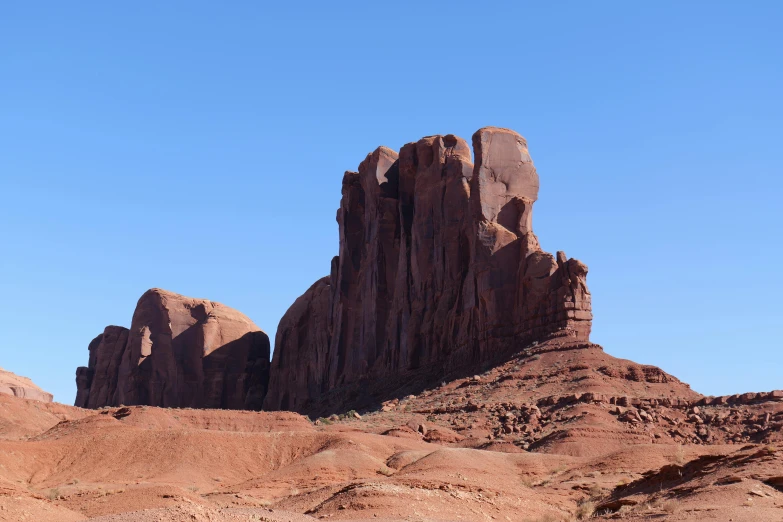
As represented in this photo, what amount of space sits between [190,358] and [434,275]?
33.9 metres

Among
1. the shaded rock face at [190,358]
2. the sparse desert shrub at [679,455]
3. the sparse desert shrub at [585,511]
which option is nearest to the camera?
the sparse desert shrub at [585,511]

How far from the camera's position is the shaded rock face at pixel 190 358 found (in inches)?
3927

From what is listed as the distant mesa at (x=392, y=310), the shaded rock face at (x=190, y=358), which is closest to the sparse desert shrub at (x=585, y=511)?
the distant mesa at (x=392, y=310)

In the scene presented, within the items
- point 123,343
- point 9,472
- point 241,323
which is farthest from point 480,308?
point 123,343

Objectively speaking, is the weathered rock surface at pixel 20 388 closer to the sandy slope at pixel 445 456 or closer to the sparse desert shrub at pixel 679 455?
the sandy slope at pixel 445 456

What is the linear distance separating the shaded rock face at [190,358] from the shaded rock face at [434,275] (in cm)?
482

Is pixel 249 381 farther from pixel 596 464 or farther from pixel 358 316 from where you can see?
pixel 596 464

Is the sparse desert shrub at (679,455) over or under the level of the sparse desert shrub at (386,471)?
over

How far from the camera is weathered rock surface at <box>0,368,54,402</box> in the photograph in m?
75.4

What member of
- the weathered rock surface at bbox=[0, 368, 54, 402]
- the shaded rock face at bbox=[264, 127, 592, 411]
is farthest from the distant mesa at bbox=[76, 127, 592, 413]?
the weathered rock surface at bbox=[0, 368, 54, 402]

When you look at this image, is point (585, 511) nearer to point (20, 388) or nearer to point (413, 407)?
point (413, 407)

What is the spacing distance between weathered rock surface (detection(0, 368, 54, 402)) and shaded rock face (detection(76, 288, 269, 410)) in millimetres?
19786

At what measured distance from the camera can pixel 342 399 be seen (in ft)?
259

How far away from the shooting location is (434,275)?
75312mm
